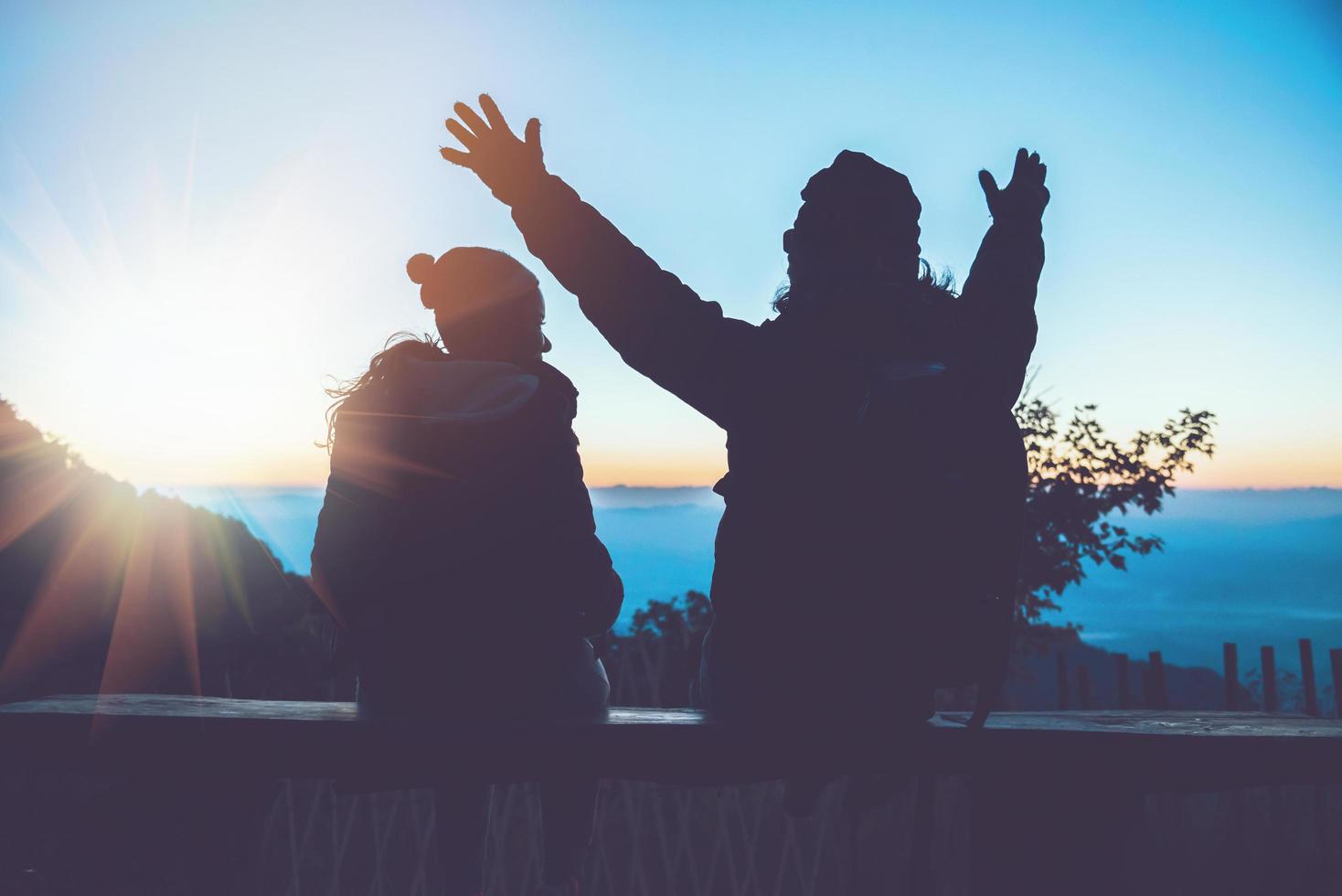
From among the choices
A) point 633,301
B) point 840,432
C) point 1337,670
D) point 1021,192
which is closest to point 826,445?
point 840,432

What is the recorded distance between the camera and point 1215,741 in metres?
1.74

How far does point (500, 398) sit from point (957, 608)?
1.18 metres

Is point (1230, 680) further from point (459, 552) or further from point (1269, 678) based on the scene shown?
point (459, 552)

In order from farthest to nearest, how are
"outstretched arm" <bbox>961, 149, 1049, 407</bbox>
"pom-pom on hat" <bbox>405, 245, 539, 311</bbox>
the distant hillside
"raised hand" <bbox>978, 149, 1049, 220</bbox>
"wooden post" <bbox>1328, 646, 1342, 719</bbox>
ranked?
the distant hillside < "wooden post" <bbox>1328, 646, 1342, 719</bbox> < "pom-pom on hat" <bbox>405, 245, 539, 311</bbox> < "raised hand" <bbox>978, 149, 1049, 220</bbox> < "outstretched arm" <bbox>961, 149, 1049, 407</bbox>

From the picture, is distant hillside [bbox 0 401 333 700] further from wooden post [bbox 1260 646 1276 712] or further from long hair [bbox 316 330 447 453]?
wooden post [bbox 1260 646 1276 712]

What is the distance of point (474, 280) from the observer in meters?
2.41

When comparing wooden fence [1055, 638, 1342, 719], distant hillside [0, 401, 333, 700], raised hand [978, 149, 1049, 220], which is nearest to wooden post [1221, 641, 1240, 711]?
wooden fence [1055, 638, 1342, 719]

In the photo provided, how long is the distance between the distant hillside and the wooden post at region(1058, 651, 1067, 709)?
21.3 feet

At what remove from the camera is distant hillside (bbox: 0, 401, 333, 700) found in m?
8.20

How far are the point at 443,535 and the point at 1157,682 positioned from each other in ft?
20.9

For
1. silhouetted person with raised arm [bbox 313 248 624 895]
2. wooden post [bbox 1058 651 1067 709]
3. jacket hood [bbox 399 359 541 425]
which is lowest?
wooden post [bbox 1058 651 1067 709]

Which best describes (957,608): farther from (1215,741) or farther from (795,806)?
(1215,741)

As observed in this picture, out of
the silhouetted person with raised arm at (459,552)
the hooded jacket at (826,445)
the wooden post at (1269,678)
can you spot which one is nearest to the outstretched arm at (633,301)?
the hooded jacket at (826,445)

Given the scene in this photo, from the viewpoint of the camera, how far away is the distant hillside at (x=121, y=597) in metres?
8.20
